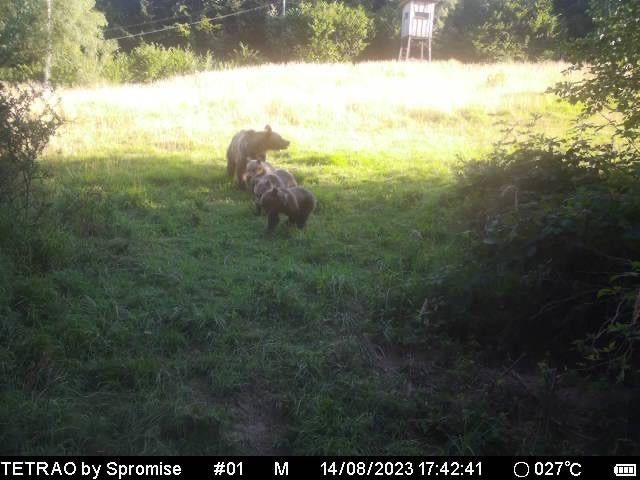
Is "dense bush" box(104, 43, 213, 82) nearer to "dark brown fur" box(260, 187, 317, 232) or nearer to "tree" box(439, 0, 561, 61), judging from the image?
"tree" box(439, 0, 561, 61)

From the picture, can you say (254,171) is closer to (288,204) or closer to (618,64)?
(288,204)

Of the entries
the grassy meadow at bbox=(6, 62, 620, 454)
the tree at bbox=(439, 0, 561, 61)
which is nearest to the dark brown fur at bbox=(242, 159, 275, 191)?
the grassy meadow at bbox=(6, 62, 620, 454)

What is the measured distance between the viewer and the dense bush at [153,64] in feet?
130

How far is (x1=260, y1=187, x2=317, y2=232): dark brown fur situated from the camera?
877 centimetres

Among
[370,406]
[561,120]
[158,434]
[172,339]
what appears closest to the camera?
[158,434]

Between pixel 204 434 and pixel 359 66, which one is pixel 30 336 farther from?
pixel 359 66

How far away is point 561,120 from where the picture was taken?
57.0ft

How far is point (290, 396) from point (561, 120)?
15.1 m

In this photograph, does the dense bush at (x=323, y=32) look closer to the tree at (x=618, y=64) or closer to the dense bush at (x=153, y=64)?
the dense bush at (x=153, y=64)

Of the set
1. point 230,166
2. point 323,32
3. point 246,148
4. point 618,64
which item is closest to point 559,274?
point 618,64

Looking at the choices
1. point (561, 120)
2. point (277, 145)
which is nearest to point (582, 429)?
point (277, 145)

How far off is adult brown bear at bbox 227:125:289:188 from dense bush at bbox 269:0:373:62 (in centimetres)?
3158
